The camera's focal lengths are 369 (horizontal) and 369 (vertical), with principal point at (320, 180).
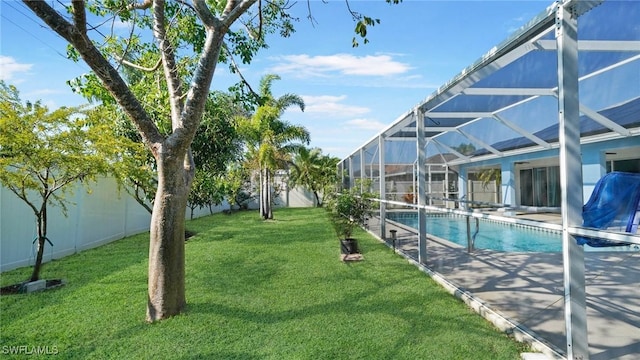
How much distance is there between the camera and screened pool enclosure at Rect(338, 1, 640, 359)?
271 centimetres

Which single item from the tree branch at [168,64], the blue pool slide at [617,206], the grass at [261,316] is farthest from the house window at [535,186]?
the tree branch at [168,64]

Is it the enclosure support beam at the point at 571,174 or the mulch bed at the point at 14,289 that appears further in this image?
the mulch bed at the point at 14,289

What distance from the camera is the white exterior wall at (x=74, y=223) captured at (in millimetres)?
6047

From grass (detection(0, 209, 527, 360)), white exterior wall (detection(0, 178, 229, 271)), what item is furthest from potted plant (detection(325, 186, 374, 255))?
white exterior wall (detection(0, 178, 229, 271))

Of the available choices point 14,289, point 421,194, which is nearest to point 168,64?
point 14,289

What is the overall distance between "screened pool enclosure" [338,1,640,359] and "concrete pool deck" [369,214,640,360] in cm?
2

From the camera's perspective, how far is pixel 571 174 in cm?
271

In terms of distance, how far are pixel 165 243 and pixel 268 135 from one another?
12.5 m

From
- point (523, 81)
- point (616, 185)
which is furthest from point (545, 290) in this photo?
point (523, 81)

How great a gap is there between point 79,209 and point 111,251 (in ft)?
3.82

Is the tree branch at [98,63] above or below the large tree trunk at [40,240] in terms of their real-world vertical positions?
above

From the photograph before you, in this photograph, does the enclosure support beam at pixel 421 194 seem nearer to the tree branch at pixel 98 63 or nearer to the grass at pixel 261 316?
the grass at pixel 261 316

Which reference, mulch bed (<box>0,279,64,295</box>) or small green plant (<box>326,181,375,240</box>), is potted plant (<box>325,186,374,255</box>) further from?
mulch bed (<box>0,279,64,295</box>)

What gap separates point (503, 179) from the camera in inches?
597
